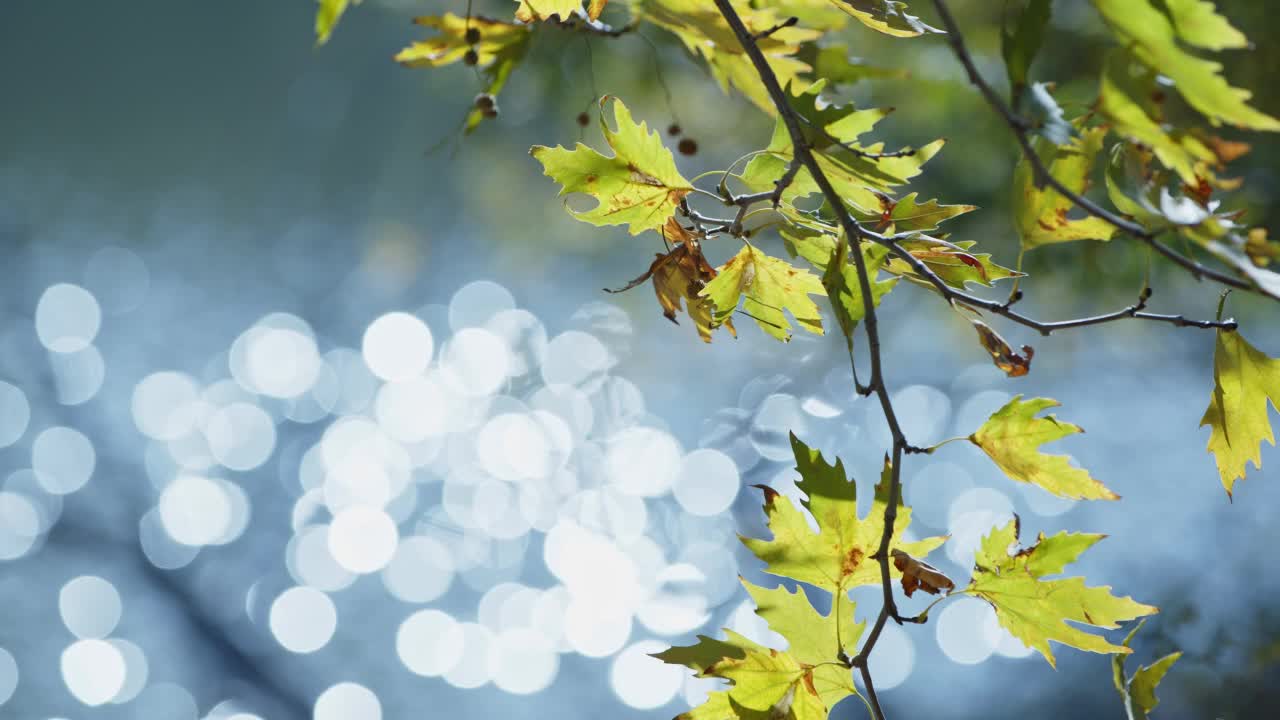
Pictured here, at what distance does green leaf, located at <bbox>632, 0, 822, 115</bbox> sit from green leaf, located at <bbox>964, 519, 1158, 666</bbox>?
18 centimetres

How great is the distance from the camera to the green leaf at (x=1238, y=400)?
11.4 inches

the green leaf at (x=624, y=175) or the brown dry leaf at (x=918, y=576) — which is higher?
the green leaf at (x=624, y=175)

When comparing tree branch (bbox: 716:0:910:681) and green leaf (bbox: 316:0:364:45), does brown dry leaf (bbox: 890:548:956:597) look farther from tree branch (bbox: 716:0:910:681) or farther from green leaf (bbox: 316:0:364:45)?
green leaf (bbox: 316:0:364:45)

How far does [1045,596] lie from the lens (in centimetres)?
29

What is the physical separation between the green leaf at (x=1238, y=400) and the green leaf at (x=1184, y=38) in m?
0.11

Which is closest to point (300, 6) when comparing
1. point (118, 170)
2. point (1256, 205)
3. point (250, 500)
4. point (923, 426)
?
point (118, 170)

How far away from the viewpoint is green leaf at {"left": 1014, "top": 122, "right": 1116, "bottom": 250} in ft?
0.83

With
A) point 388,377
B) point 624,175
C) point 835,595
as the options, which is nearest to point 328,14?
point 624,175

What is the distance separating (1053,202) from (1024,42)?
79 millimetres

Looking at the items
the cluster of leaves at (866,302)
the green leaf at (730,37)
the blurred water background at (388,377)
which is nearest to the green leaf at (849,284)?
the cluster of leaves at (866,302)

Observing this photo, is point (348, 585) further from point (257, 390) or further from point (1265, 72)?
point (1265, 72)

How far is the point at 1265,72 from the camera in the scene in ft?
3.48

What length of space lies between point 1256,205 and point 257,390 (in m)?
2.35

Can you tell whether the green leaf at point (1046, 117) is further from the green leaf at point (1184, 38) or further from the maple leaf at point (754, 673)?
the maple leaf at point (754, 673)
